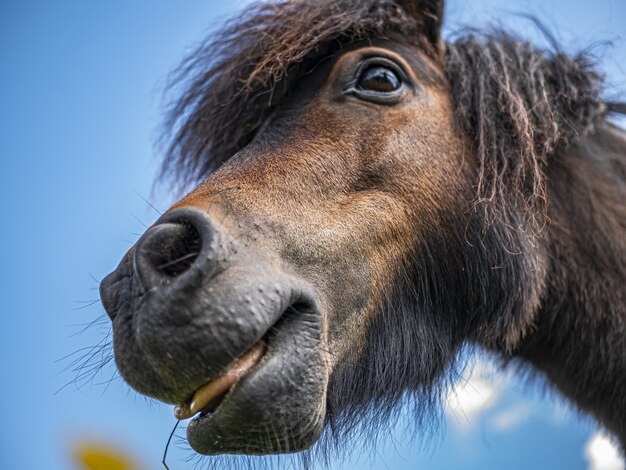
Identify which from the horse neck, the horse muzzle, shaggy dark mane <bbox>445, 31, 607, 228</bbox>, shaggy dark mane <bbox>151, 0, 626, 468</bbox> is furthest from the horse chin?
the horse neck

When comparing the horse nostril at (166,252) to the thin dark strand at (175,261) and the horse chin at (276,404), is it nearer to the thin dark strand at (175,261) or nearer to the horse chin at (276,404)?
the thin dark strand at (175,261)

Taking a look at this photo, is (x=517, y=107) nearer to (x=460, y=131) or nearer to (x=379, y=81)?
(x=460, y=131)

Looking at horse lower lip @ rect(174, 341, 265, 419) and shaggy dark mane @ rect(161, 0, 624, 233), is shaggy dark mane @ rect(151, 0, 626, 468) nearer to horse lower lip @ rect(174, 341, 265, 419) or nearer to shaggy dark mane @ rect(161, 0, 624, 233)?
shaggy dark mane @ rect(161, 0, 624, 233)

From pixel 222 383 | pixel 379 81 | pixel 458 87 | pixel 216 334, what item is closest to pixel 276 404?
pixel 222 383

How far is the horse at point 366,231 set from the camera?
170 cm

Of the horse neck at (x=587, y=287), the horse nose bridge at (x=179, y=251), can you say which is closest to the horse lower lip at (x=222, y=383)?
the horse nose bridge at (x=179, y=251)

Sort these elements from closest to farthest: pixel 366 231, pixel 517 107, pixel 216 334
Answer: pixel 216 334 < pixel 366 231 < pixel 517 107

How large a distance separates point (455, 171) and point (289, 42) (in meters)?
0.96

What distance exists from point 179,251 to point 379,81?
1.26 m

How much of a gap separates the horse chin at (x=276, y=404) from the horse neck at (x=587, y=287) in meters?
1.48

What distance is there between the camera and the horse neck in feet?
9.18

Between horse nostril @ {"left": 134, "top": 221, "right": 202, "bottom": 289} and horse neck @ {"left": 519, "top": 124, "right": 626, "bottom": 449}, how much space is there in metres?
1.79

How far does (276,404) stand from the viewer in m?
1.73

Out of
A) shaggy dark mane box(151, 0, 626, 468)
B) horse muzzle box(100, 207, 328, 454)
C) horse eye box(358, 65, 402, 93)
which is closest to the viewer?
horse muzzle box(100, 207, 328, 454)
